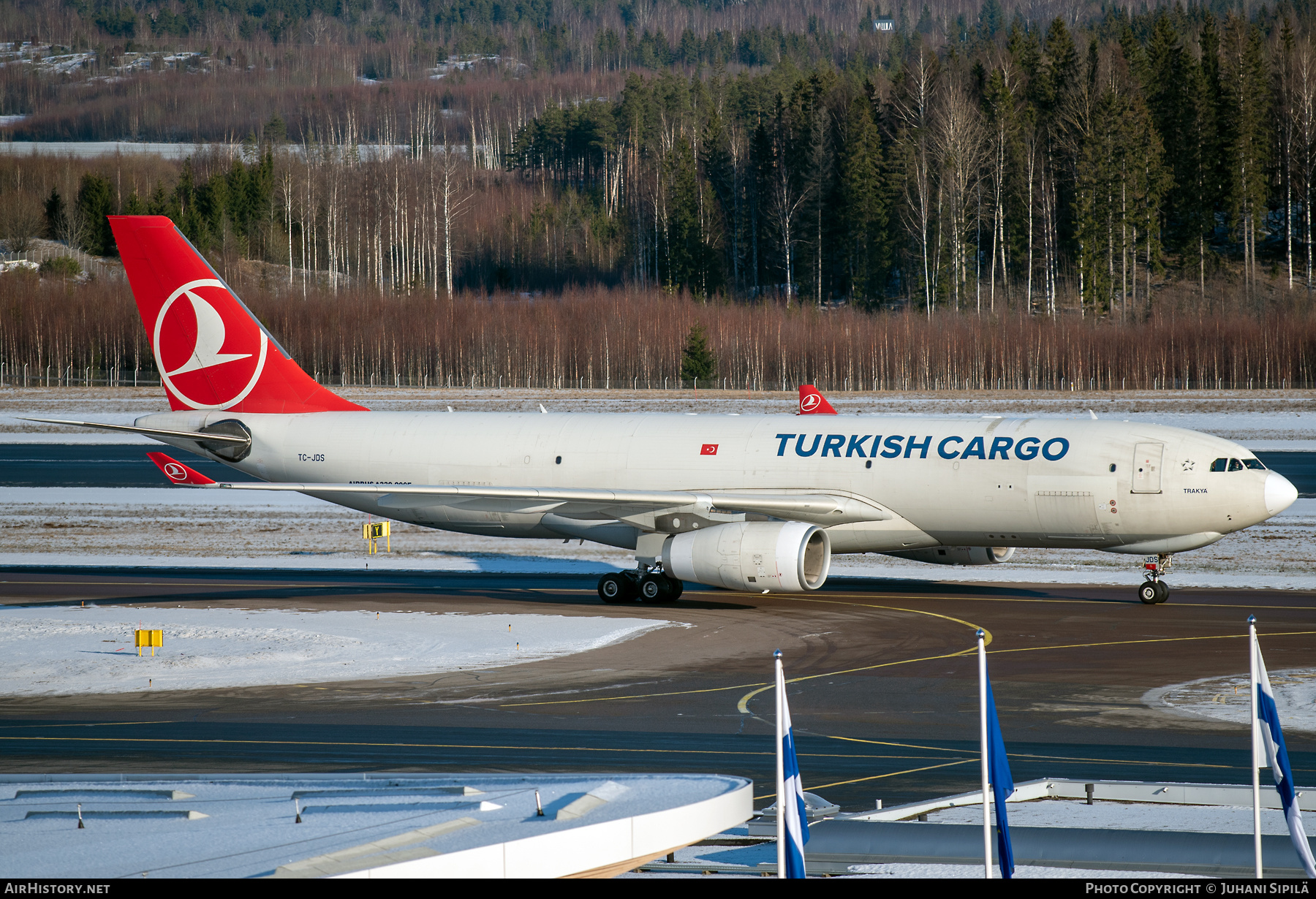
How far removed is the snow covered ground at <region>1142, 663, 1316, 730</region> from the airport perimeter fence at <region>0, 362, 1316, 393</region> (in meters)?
62.8

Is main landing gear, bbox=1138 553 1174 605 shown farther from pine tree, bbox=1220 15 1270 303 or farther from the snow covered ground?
pine tree, bbox=1220 15 1270 303

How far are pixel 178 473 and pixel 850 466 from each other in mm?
14261

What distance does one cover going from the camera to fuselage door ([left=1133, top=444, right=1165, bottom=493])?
26.7 metres

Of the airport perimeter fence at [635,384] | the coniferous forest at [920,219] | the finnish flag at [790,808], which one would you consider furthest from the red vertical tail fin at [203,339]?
the coniferous forest at [920,219]

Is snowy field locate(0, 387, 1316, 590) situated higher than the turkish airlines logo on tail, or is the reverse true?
the turkish airlines logo on tail

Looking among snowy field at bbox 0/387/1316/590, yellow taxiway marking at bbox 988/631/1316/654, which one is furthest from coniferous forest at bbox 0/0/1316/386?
yellow taxiway marking at bbox 988/631/1316/654

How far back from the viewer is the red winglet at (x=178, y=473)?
2834 centimetres

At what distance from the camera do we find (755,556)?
2645 centimetres

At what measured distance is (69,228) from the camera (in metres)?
153

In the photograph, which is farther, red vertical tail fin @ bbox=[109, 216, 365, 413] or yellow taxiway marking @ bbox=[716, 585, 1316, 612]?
red vertical tail fin @ bbox=[109, 216, 365, 413]

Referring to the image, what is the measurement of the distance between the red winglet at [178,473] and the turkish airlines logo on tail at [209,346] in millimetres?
4394

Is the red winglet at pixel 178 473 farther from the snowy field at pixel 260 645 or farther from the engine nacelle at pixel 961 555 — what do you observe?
the engine nacelle at pixel 961 555

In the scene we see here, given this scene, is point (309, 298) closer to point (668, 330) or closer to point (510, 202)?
point (668, 330)

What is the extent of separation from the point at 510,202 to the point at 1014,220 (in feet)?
235
